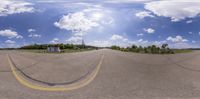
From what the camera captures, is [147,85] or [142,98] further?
[147,85]

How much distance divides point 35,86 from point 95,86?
2047mm

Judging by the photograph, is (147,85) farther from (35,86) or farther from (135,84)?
(35,86)

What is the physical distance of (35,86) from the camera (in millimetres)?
12273

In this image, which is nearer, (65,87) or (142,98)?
(142,98)

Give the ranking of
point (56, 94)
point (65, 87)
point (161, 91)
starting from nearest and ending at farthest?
point (56, 94), point (161, 91), point (65, 87)

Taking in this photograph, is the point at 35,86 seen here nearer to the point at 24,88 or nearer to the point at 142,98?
the point at 24,88

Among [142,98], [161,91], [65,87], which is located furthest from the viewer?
[65,87]

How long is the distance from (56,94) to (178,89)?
4038 millimetres

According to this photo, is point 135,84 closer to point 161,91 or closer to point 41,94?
point 161,91

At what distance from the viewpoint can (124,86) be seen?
12164mm

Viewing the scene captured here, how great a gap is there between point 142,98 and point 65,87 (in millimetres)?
3206

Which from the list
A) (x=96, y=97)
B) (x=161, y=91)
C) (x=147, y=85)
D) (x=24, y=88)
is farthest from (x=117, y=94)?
(x=24, y=88)

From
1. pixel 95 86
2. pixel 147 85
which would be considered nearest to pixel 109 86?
pixel 95 86

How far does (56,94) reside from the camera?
34.3ft
